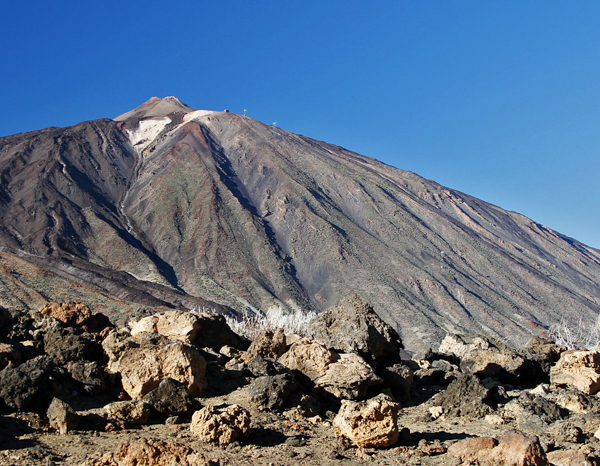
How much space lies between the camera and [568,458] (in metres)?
6.12

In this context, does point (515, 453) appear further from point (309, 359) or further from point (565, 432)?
point (309, 359)

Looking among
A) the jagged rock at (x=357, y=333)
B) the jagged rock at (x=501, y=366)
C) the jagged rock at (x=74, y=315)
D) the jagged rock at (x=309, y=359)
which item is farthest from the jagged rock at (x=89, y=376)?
the jagged rock at (x=501, y=366)

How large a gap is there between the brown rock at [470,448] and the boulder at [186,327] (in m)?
5.71

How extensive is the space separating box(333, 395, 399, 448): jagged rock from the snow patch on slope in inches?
4637

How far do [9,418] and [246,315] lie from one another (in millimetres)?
51669

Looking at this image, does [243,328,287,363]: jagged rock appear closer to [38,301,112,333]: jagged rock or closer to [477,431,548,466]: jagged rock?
[38,301,112,333]: jagged rock

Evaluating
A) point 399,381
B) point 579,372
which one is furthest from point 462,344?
point 399,381

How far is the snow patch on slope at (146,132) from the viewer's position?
121 metres

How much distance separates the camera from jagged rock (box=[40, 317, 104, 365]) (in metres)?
8.77

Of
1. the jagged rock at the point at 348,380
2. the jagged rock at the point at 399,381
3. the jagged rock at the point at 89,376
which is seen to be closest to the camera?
the jagged rock at the point at 89,376

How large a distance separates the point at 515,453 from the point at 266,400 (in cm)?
329

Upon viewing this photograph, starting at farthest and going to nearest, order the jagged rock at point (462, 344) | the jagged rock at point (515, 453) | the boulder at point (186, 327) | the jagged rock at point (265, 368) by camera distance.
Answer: the jagged rock at point (462, 344)
the boulder at point (186, 327)
the jagged rock at point (265, 368)
the jagged rock at point (515, 453)

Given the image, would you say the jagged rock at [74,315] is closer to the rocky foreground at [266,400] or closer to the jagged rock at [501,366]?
the rocky foreground at [266,400]

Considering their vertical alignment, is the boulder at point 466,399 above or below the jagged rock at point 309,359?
below
